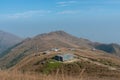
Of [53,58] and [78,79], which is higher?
[78,79]

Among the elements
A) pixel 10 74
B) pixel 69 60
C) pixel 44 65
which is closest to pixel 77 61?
pixel 69 60

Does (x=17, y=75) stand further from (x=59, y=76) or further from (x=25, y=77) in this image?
(x=59, y=76)

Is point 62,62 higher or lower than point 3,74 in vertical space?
lower

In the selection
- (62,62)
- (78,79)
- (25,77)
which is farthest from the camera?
(62,62)

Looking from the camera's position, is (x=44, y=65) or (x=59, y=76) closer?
(x=59, y=76)

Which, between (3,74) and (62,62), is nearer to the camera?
(3,74)

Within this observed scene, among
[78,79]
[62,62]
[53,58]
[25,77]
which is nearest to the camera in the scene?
[78,79]

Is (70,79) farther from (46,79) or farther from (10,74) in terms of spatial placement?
(10,74)

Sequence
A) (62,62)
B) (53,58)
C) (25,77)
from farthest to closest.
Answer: (53,58) → (62,62) → (25,77)

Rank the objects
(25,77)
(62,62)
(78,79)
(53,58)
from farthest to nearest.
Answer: (53,58) < (62,62) < (25,77) < (78,79)
